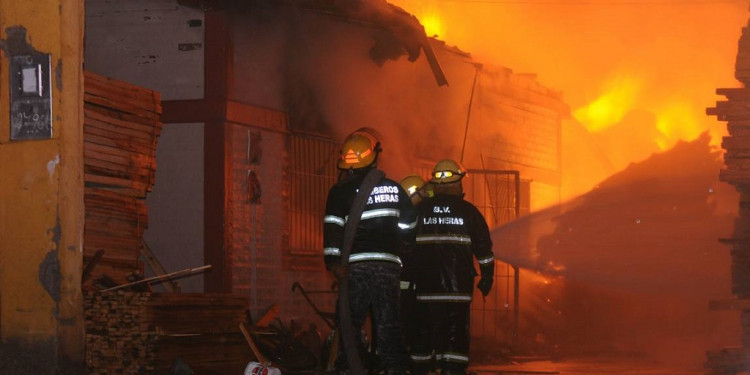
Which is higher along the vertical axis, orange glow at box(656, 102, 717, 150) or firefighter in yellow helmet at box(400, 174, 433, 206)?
orange glow at box(656, 102, 717, 150)

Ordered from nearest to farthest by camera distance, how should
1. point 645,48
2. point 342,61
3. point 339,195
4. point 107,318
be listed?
point 339,195, point 107,318, point 342,61, point 645,48

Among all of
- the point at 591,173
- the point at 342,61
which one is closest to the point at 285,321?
the point at 342,61

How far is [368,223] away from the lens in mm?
9984

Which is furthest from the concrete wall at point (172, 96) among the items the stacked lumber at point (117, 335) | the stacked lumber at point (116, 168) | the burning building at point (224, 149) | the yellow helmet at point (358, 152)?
the yellow helmet at point (358, 152)

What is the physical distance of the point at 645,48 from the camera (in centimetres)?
2606

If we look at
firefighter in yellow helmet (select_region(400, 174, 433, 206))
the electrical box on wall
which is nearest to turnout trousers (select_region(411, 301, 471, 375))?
firefighter in yellow helmet (select_region(400, 174, 433, 206))

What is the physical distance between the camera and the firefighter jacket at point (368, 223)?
997cm

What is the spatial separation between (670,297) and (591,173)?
17.9 feet

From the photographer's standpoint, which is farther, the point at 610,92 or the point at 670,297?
the point at 610,92

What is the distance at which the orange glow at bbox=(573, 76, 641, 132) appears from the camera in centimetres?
2744

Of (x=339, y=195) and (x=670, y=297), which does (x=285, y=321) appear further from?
(x=670, y=297)

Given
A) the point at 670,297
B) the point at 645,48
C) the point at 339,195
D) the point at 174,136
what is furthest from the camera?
the point at 645,48

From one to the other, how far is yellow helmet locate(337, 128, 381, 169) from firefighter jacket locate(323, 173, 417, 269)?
0.35 feet

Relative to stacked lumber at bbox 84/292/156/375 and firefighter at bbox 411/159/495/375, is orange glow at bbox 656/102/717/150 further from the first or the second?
stacked lumber at bbox 84/292/156/375
